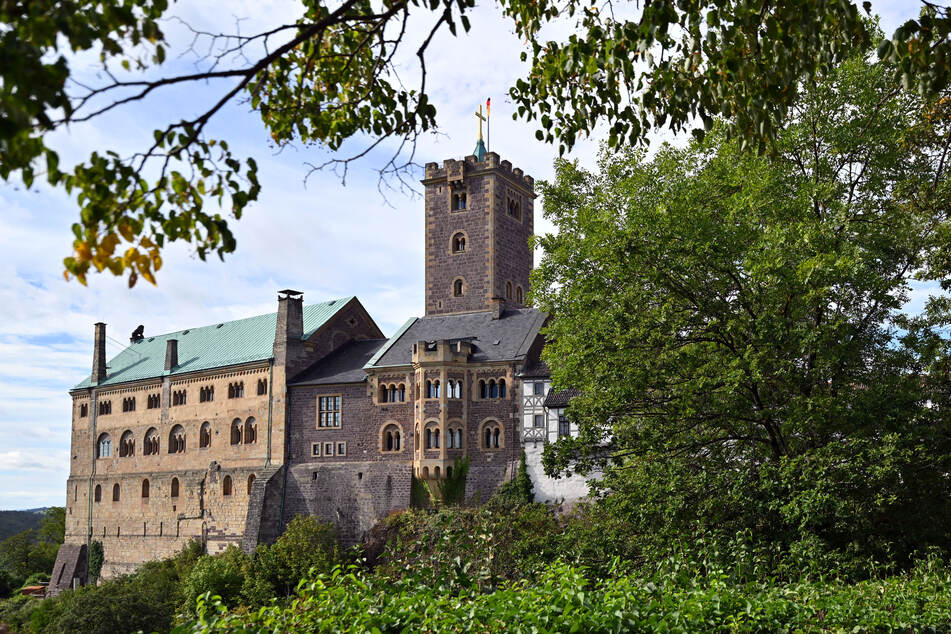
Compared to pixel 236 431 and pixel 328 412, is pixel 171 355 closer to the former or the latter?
pixel 236 431

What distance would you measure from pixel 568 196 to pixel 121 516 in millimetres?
46370

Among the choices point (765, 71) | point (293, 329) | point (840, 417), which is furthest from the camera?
point (293, 329)

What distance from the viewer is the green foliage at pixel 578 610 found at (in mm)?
7344

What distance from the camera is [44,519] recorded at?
82.5 meters

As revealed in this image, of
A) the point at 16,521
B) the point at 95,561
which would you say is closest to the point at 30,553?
the point at 95,561

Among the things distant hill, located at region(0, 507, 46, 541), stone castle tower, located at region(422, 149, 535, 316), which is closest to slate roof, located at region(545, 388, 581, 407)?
stone castle tower, located at region(422, 149, 535, 316)

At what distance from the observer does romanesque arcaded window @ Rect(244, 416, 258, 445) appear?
172 ft

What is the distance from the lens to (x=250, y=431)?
52688mm

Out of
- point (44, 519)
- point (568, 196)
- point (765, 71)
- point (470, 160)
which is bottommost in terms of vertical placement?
point (44, 519)

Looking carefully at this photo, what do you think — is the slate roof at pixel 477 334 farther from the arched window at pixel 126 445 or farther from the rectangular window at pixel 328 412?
the arched window at pixel 126 445

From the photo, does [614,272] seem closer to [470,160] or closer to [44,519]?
[470,160]

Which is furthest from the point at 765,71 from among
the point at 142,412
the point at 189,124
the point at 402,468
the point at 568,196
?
the point at 142,412

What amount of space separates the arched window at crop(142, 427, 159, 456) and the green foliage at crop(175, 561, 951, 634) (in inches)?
2108

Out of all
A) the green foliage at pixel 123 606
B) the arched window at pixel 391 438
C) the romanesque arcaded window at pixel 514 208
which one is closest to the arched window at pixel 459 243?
the romanesque arcaded window at pixel 514 208
